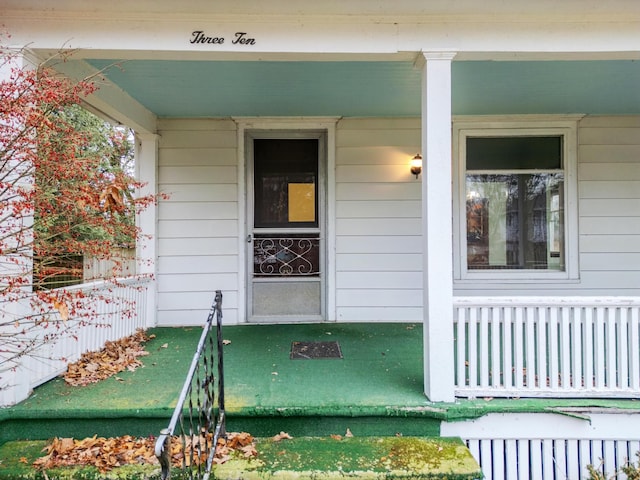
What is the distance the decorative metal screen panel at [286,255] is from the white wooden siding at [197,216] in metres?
0.27

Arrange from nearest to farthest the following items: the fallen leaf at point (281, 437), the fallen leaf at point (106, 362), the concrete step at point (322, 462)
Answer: the concrete step at point (322, 462)
the fallen leaf at point (281, 437)
the fallen leaf at point (106, 362)

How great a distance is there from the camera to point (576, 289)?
14.0 ft

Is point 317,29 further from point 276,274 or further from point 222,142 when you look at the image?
point 276,274

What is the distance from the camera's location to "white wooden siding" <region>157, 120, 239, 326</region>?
4285 millimetres

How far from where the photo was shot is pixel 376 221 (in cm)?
434

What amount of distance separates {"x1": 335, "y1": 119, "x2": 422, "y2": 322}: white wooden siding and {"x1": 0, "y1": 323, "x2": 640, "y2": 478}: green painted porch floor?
1422mm

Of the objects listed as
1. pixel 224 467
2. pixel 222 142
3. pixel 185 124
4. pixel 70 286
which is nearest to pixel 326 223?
pixel 222 142

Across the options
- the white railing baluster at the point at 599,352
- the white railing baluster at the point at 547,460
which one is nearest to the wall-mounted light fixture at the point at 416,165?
the white railing baluster at the point at 599,352

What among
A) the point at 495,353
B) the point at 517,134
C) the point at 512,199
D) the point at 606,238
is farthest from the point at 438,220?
the point at 606,238

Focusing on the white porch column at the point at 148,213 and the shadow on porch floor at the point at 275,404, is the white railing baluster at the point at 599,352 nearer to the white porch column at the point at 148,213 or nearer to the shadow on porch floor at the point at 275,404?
the shadow on porch floor at the point at 275,404

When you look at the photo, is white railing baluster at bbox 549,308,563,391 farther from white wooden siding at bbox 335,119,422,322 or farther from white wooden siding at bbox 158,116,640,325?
white wooden siding at bbox 335,119,422,322

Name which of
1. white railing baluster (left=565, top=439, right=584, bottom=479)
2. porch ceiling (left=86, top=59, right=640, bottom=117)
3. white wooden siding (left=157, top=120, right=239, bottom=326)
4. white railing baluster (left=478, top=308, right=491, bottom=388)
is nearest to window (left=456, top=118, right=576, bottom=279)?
porch ceiling (left=86, top=59, right=640, bottom=117)

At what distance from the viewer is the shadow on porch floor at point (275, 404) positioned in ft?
7.58

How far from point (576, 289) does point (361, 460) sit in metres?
3.47
